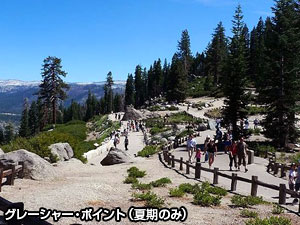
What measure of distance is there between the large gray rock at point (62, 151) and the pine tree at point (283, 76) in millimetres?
18563

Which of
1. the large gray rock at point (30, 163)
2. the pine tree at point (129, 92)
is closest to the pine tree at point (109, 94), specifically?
the pine tree at point (129, 92)

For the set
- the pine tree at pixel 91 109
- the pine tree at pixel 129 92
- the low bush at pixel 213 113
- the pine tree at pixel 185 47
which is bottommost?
the pine tree at pixel 91 109

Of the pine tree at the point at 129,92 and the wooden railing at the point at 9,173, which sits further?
the pine tree at the point at 129,92

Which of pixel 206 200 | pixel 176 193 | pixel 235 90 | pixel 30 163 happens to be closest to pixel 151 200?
pixel 176 193

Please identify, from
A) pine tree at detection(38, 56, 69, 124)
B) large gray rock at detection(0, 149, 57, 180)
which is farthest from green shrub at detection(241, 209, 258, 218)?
pine tree at detection(38, 56, 69, 124)

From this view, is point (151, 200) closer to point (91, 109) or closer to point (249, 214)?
point (249, 214)

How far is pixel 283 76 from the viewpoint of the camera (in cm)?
3262

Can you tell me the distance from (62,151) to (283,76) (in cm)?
2117

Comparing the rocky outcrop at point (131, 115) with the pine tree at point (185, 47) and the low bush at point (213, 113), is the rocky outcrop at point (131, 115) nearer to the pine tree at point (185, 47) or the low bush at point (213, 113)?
the low bush at point (213, 113)

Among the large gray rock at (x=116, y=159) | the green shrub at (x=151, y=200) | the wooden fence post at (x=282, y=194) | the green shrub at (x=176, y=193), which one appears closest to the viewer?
the green shrub at (x=151, y=200)

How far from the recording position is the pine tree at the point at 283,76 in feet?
106

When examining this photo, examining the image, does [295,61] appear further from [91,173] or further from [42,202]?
[42,202]

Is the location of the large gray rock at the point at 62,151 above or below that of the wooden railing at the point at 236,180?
below

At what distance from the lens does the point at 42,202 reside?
11.9 m
